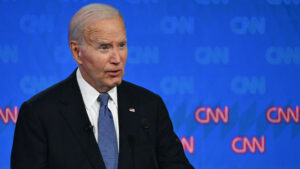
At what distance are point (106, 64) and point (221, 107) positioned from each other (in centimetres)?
184

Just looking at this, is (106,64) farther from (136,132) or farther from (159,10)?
(159,10)

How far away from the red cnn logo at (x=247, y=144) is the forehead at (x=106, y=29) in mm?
1936

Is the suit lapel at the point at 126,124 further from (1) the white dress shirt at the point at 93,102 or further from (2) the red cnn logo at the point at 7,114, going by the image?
(2) the red cnn logo at the point at 7,114

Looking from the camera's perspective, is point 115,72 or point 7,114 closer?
point 115,72

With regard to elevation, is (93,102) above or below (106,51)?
below

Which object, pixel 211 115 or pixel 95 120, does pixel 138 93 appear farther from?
pixel 211 115

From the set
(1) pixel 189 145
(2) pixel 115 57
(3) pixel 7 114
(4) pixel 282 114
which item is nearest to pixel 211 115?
(1) pixel 189 145

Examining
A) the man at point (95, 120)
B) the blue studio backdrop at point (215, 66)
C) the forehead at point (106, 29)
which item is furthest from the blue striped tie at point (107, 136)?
the blue studio backdrop at point (215, 66)

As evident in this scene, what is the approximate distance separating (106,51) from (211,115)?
1.84 metres

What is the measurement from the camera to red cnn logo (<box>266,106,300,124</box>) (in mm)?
3350

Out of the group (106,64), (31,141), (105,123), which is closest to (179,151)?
(105,123)

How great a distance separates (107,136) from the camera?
1601 mm

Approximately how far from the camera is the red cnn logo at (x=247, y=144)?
331cm

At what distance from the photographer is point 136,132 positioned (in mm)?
1634
